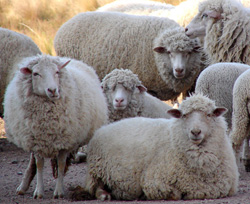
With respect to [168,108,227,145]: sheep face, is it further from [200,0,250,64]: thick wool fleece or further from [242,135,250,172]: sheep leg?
[200,0,250,64]: thick wool fleece

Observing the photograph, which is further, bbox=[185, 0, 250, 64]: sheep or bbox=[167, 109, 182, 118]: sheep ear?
bbox=[185, 0, 250, 64]: sheep

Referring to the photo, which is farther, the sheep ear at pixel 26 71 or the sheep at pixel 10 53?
the sheep at pixel 10 53

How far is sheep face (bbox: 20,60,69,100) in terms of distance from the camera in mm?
4609

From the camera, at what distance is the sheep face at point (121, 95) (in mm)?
6027

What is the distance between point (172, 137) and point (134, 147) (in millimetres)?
381

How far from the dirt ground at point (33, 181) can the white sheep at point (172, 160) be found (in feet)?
0.57

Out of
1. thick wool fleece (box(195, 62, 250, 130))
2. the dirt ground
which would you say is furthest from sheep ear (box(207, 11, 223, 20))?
the dirt ground

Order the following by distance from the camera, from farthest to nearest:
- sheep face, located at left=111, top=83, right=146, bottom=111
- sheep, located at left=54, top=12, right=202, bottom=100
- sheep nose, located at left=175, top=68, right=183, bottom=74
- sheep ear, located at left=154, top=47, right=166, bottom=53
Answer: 1. sheep ear, located at left=154, top=47, right=166, bottom=53
2. sheep, located at left=54, top=12, right=202, bottom=100
3. sheep nose, located at left=175, top=68, right=183, bottom=74
4. sheep face, located at left=111, top=83, right=146, bottom=111

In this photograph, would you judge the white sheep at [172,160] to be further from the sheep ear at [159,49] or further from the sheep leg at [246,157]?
the sheep ear at [159,49]

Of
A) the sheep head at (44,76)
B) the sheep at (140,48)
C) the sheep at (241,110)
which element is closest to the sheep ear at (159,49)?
the sheep at (140,48)

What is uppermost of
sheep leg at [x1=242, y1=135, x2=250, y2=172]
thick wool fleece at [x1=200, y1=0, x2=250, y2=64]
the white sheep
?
thick wool fleece at [x1=200, y1=0, x2=250, y2=64]

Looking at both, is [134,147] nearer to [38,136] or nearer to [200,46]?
[38,136]

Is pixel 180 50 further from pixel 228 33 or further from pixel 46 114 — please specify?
pixel 46 114

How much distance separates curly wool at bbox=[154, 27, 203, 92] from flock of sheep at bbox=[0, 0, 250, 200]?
3 centimetres
